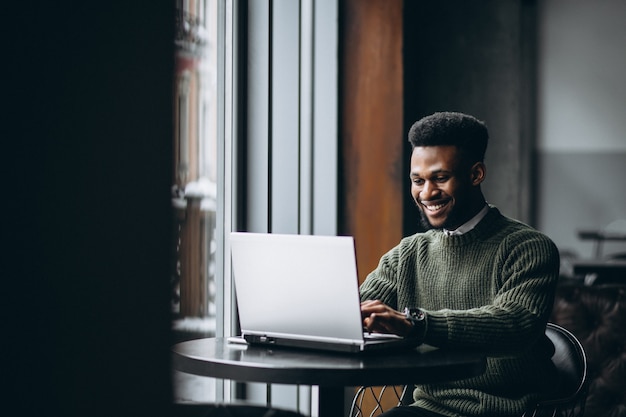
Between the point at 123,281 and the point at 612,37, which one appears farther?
the point at 612,37

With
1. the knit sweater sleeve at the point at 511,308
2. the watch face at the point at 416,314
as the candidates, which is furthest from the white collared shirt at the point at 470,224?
the watch face at the point at 416,314

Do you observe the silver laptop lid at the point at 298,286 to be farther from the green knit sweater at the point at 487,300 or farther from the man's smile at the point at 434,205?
the man's smile at the point at 434,205

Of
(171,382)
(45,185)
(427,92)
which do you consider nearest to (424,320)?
(171,382)

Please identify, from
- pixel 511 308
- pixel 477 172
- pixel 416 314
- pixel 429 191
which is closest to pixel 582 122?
pixel 477 172

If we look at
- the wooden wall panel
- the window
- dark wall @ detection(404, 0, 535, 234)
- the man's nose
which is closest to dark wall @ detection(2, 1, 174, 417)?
the man's nose

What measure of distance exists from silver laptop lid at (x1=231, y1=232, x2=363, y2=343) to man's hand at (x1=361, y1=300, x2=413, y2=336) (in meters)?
0.08

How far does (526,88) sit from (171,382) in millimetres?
7191

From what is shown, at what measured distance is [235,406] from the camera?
1.98 metres

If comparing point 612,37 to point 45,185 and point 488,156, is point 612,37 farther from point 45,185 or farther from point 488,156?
point 45,185

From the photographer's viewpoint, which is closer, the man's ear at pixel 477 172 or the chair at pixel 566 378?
the chair at pixel 566 378

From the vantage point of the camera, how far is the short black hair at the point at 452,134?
233 centimetres

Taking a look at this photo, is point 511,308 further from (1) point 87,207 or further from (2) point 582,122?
(2) point 582,122

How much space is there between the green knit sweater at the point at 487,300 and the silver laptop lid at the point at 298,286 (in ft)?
0.85

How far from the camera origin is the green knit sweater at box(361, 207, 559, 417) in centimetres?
204
